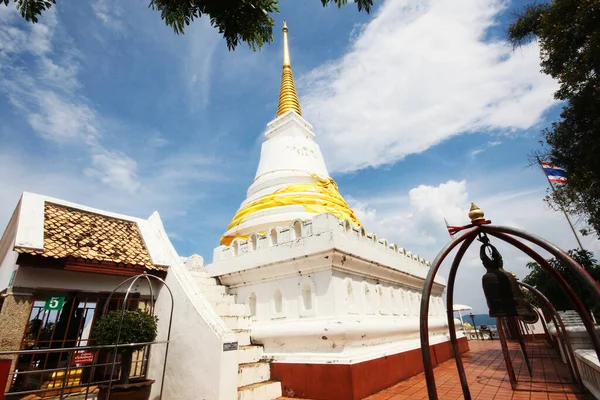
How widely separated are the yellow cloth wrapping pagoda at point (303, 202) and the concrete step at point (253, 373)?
14.4ft

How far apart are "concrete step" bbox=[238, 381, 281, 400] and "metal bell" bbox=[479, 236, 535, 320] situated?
4.26 m

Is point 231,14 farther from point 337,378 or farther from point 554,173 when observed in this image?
point 554,173

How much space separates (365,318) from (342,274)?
1.01 metres

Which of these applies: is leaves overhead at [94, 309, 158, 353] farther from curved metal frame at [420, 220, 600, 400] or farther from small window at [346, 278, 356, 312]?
curved metal frame at [420, 220, 600, 400]

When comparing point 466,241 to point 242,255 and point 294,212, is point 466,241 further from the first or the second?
point 294,212

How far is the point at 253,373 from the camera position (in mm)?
5875

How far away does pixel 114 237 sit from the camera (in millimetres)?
7363

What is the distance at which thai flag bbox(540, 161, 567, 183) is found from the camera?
11118 millimetres

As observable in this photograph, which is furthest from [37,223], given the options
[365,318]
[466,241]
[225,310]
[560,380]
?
[560,380]

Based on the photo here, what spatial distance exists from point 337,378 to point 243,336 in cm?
225

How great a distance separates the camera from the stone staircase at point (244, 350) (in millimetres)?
5602

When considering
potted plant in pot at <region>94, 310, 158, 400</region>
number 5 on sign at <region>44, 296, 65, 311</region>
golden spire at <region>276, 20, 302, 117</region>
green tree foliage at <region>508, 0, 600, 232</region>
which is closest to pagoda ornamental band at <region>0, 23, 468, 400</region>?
number 5 on sign at <region>44, 296, 65, 311</region>

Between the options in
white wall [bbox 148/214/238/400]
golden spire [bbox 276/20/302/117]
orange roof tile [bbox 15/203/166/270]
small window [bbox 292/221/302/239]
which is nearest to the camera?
white wall [bbox 148/214/238/400]

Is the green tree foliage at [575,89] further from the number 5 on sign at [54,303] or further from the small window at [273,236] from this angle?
the number 5 on sign at [54,303]
